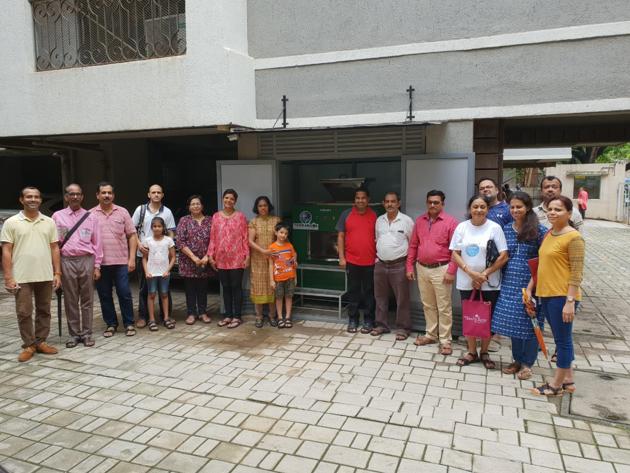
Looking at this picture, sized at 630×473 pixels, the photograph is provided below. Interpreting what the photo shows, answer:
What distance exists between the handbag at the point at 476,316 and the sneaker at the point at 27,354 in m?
4.48

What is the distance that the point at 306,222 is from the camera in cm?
689

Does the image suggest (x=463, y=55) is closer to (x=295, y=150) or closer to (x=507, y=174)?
Answer: (x=295, y=150)

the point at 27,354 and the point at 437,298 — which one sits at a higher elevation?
the point at 437,298

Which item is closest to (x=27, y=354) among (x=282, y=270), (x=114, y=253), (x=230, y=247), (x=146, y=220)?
(x=114, y=253)

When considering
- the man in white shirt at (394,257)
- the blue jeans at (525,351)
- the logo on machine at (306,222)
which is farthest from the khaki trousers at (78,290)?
the blue jeans at (525,351)

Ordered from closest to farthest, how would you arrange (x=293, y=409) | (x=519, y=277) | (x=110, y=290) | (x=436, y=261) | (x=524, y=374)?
(x=293, y=409), (x=519, y=277), (x=524, y=374), (x=436, y=261), (x=110, y=290)

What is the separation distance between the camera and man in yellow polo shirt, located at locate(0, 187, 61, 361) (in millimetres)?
5094

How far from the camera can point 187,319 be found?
6660 mm

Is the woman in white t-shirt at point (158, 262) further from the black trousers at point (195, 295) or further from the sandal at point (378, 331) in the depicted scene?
the sandal at point (378, 331)

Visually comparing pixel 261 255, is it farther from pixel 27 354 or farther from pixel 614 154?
pixel 614 154

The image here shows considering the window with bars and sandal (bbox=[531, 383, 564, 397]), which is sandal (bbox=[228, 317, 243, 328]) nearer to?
the window with bars

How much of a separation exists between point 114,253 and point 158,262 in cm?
53

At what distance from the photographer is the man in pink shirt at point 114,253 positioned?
5.92 meters

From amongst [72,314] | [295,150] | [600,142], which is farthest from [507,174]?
[72,314]
